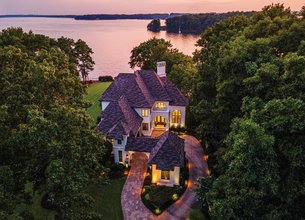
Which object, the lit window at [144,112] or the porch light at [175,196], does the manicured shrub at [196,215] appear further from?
A: the lit window at [144,112]

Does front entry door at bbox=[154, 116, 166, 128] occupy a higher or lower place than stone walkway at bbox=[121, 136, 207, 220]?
higher

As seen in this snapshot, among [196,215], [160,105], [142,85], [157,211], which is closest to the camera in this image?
[196,215]

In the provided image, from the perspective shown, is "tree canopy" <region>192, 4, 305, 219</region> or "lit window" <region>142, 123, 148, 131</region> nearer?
"tree canopy" <region>192, 4, 305, 219</region>


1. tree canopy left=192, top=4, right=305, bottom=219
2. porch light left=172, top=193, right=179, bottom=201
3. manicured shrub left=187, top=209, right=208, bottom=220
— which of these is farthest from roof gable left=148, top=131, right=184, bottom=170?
tree canopy left=192, top=4, right=305, bottom=219

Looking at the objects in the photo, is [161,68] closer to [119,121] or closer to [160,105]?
[160,105]

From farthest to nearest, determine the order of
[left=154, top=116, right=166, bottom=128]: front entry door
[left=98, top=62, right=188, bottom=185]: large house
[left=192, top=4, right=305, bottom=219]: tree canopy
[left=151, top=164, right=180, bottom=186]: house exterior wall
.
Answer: [left=154, top=116, right=166, bottom=128]: front entry door → [left=98, top=62, right=188, bottom=185]: large house → [left=151, top=164, right=180, bottom=186]: house exterior wall → [left=192, top=4, right=305, bottom=219]: tree canopy

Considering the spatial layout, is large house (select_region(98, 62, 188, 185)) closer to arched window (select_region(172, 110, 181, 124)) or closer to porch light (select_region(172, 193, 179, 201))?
arched window (select_region(172, 110, 181, 124))

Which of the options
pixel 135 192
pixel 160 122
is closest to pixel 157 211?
pixel 135 192
